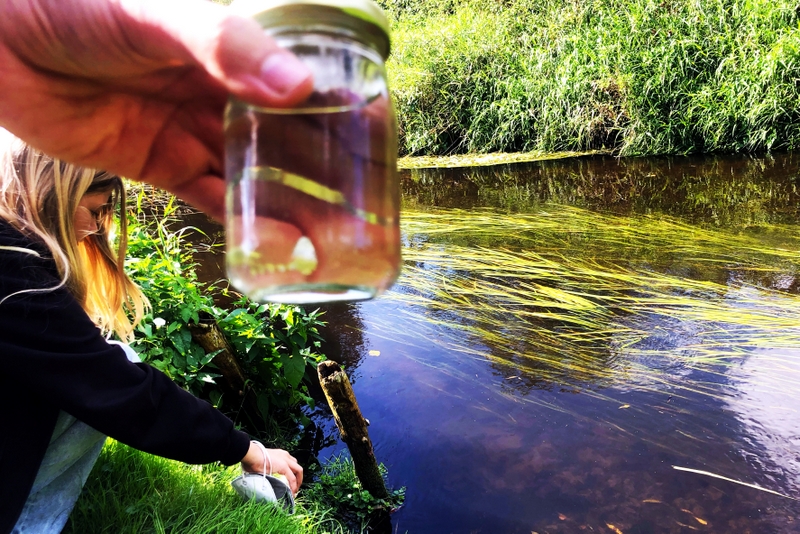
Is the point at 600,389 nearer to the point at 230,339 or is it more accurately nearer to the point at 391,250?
the point at 230,339

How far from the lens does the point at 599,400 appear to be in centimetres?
297

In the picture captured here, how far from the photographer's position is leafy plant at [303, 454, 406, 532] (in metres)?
2.36

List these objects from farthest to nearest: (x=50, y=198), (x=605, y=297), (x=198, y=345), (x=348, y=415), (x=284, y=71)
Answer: (x=605, y=297)
(x=198, y=345)
(x=348, y=415)
(x=50, y=198)
(x=284, y=71)

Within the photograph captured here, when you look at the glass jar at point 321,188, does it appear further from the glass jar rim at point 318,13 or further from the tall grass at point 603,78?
the tall grass at point 603,78

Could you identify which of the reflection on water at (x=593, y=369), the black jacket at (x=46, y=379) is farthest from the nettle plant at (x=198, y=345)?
the black jacket at (x=46, y=379)

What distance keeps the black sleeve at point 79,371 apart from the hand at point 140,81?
1.90 ft

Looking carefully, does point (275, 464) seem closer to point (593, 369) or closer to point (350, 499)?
point (350, 499)

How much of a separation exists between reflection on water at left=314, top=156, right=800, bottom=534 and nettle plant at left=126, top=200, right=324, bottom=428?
563 mm

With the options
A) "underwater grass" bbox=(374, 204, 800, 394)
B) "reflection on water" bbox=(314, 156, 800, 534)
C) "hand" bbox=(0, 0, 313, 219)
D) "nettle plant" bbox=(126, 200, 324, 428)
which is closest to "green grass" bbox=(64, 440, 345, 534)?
"nettle plant" bbox=(126, 200, 324, 428)

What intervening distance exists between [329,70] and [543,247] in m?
4.70

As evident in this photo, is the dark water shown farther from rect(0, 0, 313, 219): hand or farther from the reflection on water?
rect(0, 0, 313, 219): hand

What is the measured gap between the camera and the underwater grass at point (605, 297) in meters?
3.30

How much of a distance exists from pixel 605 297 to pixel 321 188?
12.2ft

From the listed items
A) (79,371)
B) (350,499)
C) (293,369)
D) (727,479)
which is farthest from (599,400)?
(79,371)
